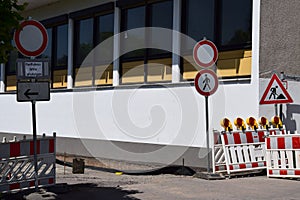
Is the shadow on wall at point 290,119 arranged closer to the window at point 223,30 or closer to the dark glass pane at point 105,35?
the window at point 223,30

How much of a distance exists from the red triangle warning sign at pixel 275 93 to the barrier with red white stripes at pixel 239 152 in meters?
0.79

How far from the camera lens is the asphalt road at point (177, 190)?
8.36m

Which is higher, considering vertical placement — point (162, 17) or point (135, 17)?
point (135, 17)

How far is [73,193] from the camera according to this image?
8727mm

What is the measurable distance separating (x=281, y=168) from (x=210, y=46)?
Answer: 3043mm

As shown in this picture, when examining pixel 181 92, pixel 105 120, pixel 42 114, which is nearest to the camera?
pixel 181 92

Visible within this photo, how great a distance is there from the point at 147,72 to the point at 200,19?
7.61 ft

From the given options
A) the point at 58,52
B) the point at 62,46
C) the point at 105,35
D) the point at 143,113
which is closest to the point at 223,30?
the point at 143,113

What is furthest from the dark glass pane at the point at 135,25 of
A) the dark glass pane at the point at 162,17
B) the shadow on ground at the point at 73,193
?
the shadow on ground at the point at 73,193

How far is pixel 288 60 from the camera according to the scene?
11555mm

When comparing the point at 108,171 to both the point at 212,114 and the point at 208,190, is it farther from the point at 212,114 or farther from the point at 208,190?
the point at 208,190

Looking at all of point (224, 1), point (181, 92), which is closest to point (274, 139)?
point (181, 92)

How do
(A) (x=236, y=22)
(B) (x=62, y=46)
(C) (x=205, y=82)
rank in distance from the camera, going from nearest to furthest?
(C) (x=205, y=82) → (A) (x=236, y=22) → (B) (x=62, y=46)

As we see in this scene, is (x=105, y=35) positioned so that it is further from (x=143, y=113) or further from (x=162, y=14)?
(x=143, y=113)
